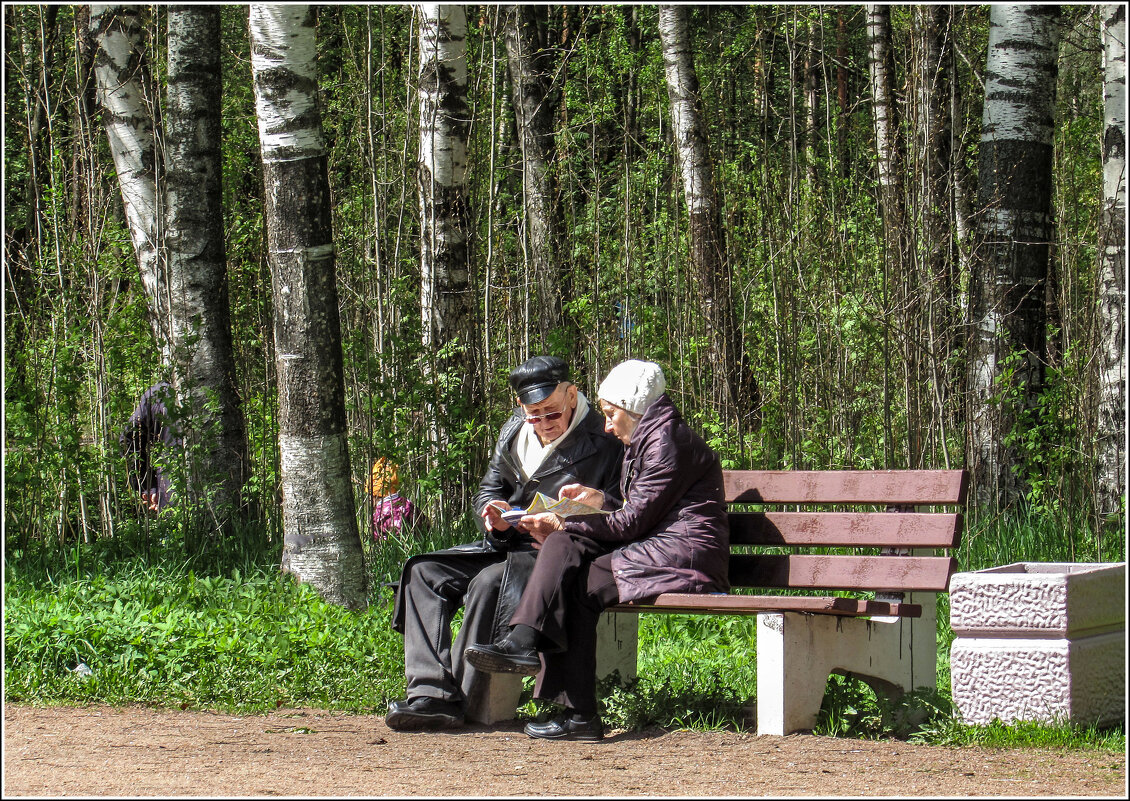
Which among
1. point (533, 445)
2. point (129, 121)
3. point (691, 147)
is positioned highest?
point (129, 121)

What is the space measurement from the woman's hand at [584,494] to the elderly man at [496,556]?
163 millimetres

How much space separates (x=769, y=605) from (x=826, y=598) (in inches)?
7.7

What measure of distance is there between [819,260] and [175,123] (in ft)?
14.4

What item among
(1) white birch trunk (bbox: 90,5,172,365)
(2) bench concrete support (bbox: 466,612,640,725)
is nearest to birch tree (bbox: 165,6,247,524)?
(1) white birch trunk (bbox: 90,5,172,365)

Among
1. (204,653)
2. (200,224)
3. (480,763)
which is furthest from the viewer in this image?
(200,224)

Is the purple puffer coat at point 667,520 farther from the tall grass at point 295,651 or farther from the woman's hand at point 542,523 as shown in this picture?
the tall grass at point 295,651

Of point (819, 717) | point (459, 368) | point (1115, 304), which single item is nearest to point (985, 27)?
point (1115, 304)

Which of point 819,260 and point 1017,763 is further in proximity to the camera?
point 819,260

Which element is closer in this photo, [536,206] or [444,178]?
[444,178]

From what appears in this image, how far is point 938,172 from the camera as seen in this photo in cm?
752

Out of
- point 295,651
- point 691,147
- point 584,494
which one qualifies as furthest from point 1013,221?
point 295,651

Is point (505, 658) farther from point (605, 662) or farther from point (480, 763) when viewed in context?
point (605, 662)

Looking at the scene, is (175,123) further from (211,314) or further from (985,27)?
(985,27)

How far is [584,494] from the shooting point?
187 inches
